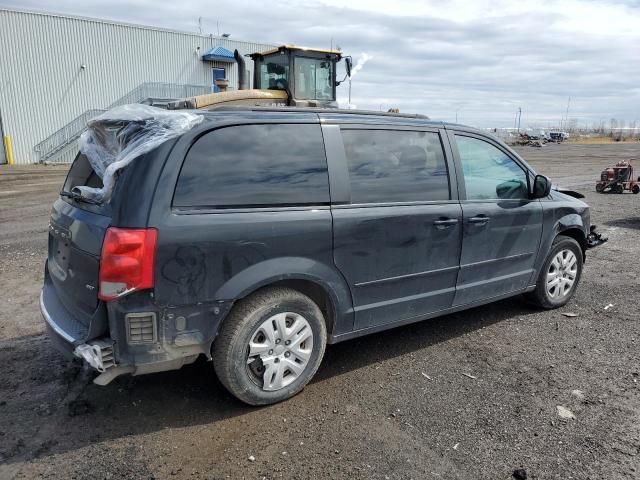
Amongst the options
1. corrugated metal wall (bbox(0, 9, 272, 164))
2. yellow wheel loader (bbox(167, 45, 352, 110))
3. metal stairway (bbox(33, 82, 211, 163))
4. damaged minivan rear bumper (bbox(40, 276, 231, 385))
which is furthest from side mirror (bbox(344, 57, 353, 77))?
corrugated metal wall (bbox(0, 9, 272, 164))

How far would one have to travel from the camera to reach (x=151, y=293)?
9.30 ft

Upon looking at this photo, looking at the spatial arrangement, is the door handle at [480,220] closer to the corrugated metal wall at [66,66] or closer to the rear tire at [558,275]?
the rear tire at [558,275]

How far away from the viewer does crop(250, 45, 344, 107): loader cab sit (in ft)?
38.9

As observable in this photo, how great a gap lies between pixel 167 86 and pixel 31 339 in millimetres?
26351

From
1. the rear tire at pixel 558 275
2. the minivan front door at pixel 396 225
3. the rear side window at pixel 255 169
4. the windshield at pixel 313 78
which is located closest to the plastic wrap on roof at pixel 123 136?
the rear side window at pixel 255 169

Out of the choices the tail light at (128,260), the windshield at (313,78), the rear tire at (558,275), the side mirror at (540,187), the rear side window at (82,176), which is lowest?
the rear tire at (558,275)

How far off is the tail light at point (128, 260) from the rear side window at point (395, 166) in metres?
1.43

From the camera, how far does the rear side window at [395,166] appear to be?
3.63 m

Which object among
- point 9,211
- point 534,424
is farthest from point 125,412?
point 9,211

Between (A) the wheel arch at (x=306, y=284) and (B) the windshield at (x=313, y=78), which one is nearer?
(A) the wheel arch at (x=306, y=284)

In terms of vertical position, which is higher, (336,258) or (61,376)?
(336,258)

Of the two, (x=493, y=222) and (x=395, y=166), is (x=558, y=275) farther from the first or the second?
(x=395, y=166)

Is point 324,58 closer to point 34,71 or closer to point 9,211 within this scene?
point 9,211

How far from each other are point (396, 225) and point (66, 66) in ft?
88.6
